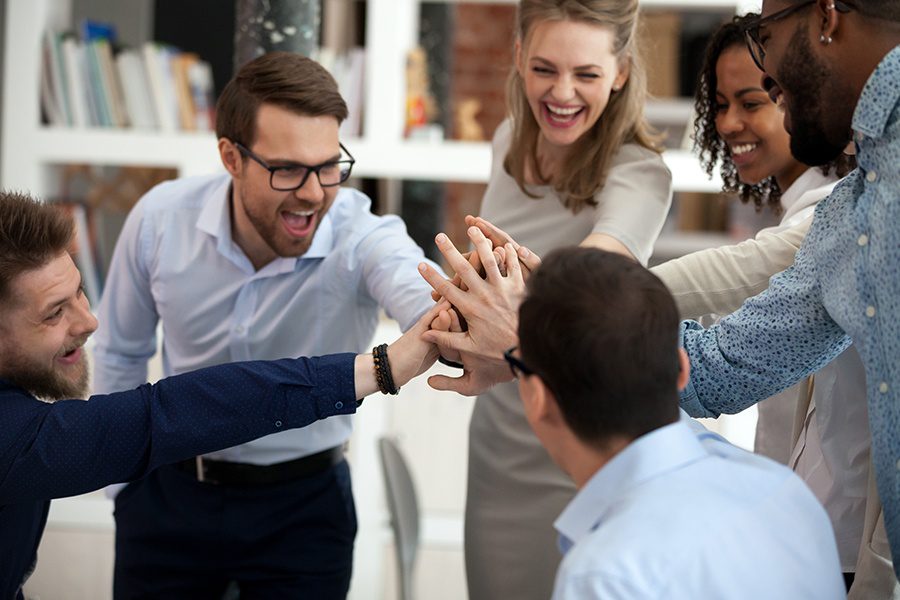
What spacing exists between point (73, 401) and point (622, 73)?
125 cm

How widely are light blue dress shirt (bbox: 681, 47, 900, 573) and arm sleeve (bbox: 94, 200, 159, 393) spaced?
46.0 inches

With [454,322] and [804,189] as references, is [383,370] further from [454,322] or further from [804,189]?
[804,189]

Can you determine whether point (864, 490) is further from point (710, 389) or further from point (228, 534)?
point (228, 534)

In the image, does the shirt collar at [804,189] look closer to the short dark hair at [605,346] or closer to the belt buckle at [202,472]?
the short dark hair at [605,346]

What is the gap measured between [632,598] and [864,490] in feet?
2.58

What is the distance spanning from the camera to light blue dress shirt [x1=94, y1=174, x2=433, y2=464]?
2.14m

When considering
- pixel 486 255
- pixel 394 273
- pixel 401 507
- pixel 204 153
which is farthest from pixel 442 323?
pixel 204 153

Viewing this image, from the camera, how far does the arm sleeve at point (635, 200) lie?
6.61 feet

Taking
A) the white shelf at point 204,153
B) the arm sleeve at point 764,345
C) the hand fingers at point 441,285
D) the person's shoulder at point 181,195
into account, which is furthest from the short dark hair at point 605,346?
the white shelf at point 204,153

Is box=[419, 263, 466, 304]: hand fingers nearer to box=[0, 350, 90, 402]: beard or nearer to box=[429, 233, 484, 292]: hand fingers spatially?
box=[429, 233, 484, 292]: hand fingers

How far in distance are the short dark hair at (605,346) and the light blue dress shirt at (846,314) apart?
12.2 inches

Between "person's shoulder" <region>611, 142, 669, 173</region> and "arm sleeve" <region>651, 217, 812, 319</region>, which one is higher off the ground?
"person's shoulder" <region>611, 142, 669, 173</region>

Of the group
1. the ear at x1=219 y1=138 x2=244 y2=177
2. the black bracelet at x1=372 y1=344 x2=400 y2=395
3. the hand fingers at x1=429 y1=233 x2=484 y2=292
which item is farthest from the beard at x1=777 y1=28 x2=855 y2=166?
the ear at x1=219 y1=138 x2=244 y2=177

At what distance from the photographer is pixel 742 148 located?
2143 millimetres
